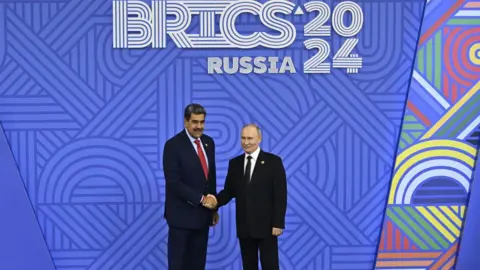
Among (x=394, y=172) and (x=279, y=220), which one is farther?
(x=394, y=172)

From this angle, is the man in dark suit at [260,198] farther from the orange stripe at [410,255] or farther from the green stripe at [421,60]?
the green stripe at [421,60]

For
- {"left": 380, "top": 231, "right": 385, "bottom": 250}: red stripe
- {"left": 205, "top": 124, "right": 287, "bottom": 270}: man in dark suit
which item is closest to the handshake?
{"left": 205, "top": 124, "right": 287, "bottom": 270}: man in dark suit

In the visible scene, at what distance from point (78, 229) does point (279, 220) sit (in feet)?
6.30

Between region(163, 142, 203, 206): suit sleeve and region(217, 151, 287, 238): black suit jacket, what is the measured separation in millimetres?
315

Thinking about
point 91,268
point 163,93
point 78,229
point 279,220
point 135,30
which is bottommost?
point 91,268

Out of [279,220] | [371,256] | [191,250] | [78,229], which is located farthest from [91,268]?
[371,256]

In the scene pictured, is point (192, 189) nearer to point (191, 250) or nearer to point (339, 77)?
point (191, 250)

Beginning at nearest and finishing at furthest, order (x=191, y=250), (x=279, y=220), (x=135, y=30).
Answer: (x=279, y=220), (x=191, y=250), (x=135, y=30)

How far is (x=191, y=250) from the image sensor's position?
4445 mm

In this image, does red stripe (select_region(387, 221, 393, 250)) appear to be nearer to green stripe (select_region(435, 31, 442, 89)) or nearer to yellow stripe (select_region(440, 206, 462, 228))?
yellow stripe (select_region(440, 206, 462, 228))

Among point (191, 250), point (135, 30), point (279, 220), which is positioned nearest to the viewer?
point (279, 220)

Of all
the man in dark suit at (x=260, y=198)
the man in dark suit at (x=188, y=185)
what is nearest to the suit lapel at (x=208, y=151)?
the man in dark suit at (x=188, y=185)

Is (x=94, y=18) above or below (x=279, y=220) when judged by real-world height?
above

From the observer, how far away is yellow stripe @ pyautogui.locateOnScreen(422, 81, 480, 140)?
Result: 517cm
